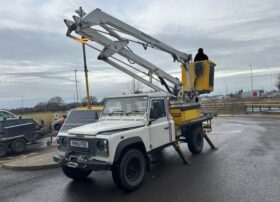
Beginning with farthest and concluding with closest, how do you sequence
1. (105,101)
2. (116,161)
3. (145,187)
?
(105,101)
(145,187)
(116,161)

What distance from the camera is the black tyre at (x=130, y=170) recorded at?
233 inches

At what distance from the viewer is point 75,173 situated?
7.18m

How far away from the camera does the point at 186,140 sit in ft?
30.9

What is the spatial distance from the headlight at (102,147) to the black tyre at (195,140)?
4.37 m

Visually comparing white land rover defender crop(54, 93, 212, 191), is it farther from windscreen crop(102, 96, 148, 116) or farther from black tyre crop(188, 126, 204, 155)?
black tyre crop(188, 126, 204, 155)

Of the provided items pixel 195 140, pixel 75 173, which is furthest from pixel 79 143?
pixel 195 140

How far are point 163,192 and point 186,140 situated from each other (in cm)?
371

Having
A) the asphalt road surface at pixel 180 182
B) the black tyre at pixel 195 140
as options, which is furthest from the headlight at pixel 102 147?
the black tyre at pixel 195 140

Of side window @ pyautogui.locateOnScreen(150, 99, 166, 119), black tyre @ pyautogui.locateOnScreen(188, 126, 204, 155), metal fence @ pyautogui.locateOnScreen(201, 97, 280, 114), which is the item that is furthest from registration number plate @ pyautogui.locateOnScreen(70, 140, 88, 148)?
metal fence @ pyautogui.locateOnScreen(201, 97, 280, 114)

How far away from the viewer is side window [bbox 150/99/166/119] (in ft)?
23.8

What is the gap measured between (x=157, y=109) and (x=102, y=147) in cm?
222

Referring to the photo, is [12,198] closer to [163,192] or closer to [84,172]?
[84,172]

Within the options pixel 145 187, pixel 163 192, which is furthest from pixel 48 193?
pixel 163 192

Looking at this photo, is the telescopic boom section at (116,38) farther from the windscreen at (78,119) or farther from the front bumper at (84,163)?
the front bumper at (84,163)
